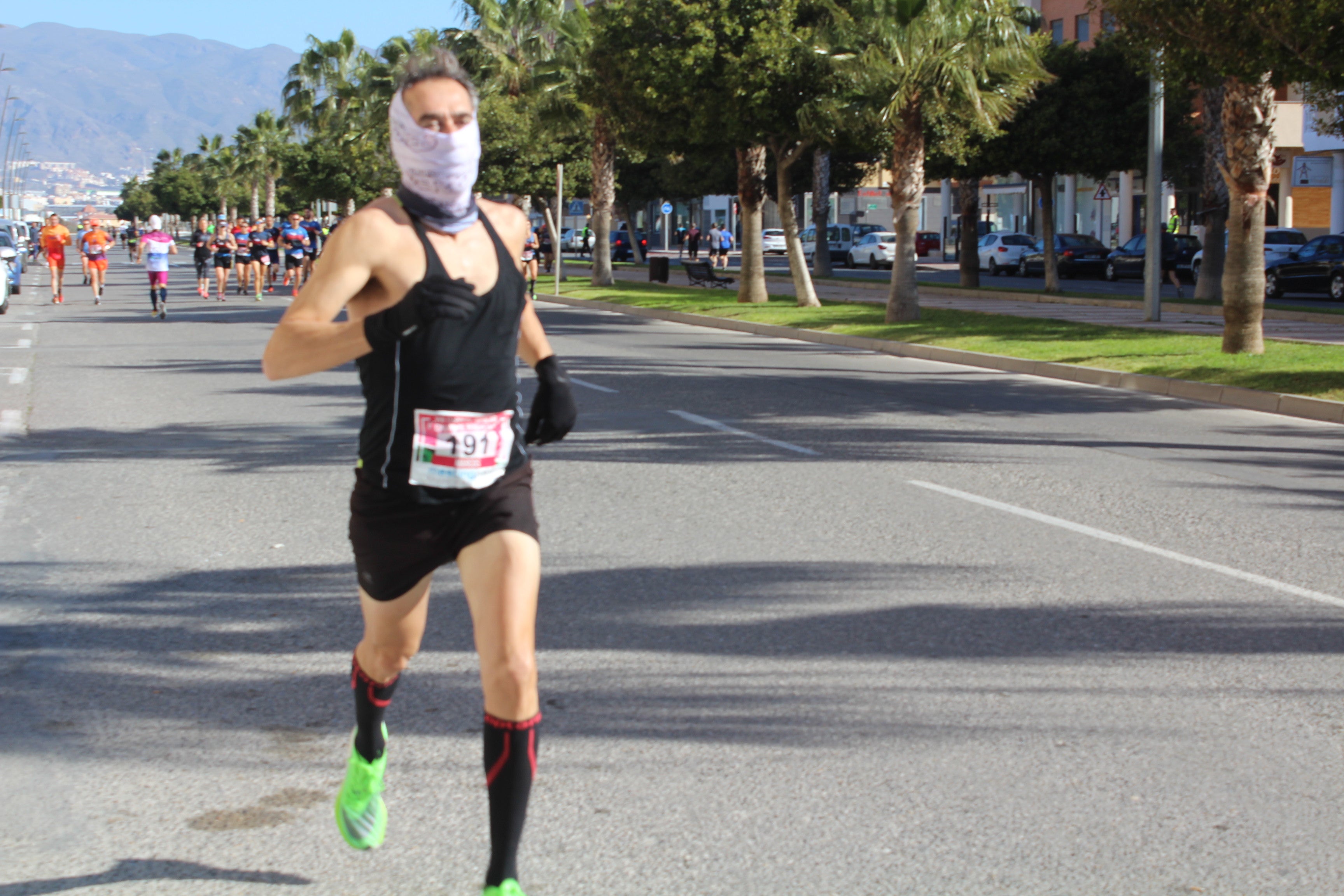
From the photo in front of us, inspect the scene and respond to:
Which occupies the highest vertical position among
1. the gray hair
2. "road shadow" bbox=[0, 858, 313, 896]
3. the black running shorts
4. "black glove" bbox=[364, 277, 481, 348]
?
the gray hair

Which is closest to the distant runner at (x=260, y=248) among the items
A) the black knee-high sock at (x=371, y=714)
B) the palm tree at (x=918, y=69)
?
the palm tree at (x=918, y=69)

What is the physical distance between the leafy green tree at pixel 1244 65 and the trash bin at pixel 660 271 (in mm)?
21172

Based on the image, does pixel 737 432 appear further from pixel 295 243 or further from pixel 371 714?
pixel 295 243

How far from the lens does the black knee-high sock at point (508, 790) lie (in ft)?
10.4

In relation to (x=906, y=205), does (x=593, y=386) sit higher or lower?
lower

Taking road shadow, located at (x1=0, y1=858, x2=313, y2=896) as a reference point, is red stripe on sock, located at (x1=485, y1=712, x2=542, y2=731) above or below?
above

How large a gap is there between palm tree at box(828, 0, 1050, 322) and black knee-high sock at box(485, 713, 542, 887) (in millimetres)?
20029

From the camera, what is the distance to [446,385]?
3174 millimetres

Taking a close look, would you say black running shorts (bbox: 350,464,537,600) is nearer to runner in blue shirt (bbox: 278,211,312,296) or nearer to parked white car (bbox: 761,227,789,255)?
runner in blue shirt (bbox: 278,211,312,296)

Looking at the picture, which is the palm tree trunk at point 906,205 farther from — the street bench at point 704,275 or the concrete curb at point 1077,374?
the street bench at point 704,275

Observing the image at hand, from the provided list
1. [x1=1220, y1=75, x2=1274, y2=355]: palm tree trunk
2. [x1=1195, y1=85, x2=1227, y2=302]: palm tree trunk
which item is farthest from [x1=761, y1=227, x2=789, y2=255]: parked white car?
[x1=1220, y1=75, x2=1274, y2=355]: palm tree trunk

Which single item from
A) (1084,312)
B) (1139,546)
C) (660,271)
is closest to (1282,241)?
(1084,312)

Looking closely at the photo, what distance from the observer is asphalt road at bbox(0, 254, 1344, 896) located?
3631 millimetres

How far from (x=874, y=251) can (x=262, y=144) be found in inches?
2090
